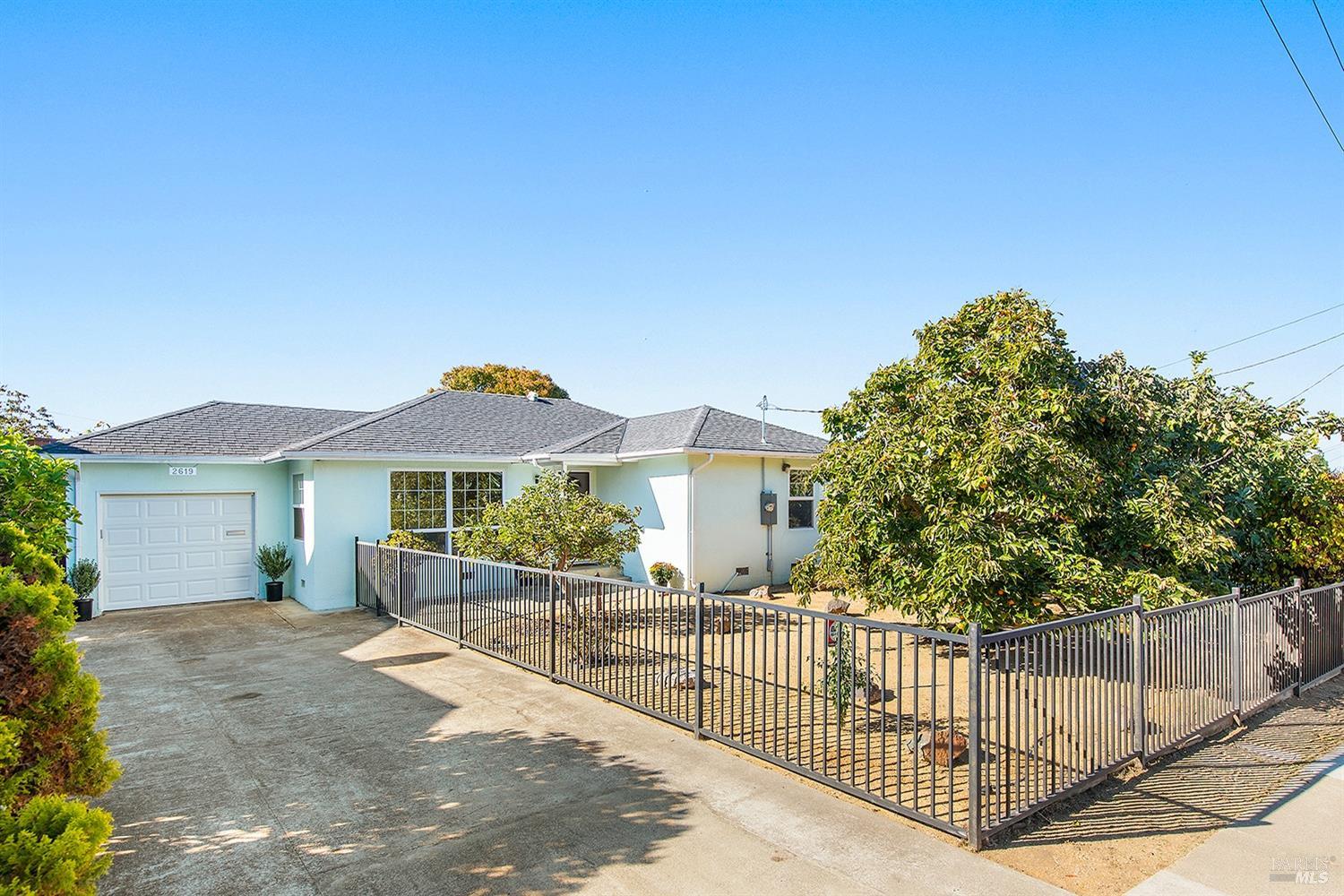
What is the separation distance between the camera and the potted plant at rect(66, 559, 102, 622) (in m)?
11.5

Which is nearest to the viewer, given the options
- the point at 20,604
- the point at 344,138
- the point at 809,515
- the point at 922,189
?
the point at 20,604

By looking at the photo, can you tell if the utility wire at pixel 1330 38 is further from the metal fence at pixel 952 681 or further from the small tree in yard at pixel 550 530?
the small tree in yard at pixel 550 530

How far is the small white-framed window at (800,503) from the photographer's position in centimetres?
1511

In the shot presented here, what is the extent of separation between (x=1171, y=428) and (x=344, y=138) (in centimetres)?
1172

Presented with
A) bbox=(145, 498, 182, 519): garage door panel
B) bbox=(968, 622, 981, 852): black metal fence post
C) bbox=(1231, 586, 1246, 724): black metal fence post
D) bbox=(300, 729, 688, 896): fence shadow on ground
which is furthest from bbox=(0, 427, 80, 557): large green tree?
bbox=(145, 498, 182, 519): garage door panel

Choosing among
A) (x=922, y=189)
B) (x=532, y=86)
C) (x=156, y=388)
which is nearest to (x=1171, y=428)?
(x=922, y=189)

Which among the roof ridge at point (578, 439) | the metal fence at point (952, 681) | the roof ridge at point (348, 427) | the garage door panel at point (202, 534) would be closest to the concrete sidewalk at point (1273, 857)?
the metal fence at point (952, 681)

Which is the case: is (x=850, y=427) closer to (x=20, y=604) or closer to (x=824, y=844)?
(x=824, y=844)

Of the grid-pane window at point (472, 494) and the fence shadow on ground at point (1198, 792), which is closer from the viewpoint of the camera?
the fence shadow on ground at point (1198, 792)

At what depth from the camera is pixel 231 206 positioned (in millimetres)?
10906

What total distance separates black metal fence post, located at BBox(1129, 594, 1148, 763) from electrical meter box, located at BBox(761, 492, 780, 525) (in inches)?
374

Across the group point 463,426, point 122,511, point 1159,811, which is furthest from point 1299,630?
point 122,511

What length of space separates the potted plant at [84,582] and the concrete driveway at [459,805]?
201 inches

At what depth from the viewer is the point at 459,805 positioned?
462cm
